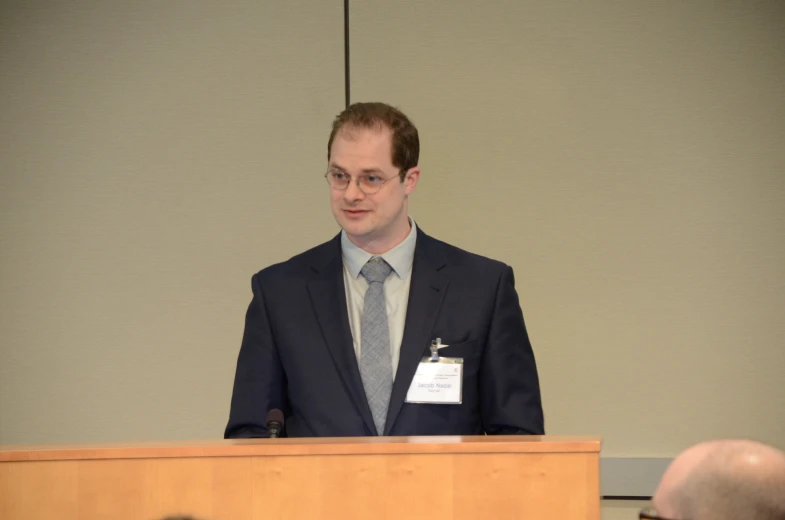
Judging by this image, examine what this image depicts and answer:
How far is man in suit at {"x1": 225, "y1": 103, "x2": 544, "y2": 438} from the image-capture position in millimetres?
2918

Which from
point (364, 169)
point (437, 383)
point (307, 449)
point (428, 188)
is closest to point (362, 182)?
point (364, 169)

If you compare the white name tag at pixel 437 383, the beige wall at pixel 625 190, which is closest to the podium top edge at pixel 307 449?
the white name tag at pixel 437 383

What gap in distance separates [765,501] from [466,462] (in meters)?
0.91

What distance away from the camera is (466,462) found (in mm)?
2121

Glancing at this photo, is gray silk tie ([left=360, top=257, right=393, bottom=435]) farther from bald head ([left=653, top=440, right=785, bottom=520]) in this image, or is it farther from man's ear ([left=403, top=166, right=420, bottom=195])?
bald head ([left=653, top=440, right=785, bottom=520])

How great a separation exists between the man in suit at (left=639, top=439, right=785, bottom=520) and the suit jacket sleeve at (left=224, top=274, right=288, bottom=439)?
1733 millimetres

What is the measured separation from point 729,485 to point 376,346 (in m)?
1.76

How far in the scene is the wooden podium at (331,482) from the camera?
2.12m

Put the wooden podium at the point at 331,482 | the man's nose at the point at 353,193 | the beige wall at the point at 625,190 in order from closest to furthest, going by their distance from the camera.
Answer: the wooden podium at the point at 331,482 → the man's nose at the point at 353,193 → the beige wall at the point at 625,190

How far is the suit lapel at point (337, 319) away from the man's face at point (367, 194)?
109 mm

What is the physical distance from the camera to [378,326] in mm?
3004

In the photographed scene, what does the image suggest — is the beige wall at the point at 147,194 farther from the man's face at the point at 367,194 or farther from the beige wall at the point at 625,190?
the man's face at the point at 367,194

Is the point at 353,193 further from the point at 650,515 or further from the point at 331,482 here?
the point at 650,515

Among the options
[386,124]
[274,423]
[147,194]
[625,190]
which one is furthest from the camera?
[147,194]
